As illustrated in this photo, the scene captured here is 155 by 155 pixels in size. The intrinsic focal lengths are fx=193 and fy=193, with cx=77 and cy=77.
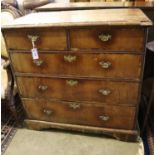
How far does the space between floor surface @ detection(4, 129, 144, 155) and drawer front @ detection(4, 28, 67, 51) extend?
81 centimetres

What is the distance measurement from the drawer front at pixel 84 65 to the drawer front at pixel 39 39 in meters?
0.06

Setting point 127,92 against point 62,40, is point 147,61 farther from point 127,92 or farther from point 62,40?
point 62,40

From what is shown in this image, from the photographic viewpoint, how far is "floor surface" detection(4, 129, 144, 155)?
5.03ft

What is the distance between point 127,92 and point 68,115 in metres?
0.54

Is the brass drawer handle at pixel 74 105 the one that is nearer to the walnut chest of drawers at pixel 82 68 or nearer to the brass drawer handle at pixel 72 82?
the walnut chest of drawers at pixel 82 68

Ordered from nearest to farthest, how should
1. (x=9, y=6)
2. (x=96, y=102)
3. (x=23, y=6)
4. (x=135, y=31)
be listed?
1. (x=135, y=31)
2. (x=96, y=102)
3. (x=9, y=6)
4. (x=23, y=6)

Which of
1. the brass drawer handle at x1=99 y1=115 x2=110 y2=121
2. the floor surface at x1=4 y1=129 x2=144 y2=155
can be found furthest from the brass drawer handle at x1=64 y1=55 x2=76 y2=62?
the floor surface at x1=4 y1=129 x2=144 y2=155

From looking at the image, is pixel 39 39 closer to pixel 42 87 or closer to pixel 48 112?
pixel 42 87

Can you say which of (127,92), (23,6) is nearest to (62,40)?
(127,92)

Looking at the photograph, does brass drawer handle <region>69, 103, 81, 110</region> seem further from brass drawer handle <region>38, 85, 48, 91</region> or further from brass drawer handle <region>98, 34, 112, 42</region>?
brass drawer handle <region>98, 34, 112, 42</region>

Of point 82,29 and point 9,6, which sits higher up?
point 9,6

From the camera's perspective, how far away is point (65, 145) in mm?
1605

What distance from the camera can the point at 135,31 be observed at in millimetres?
1120

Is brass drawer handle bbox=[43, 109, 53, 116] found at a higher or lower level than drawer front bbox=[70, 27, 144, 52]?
lower
